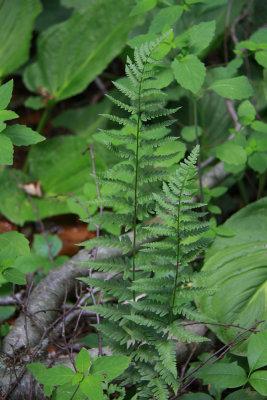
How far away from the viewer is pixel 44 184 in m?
2.76

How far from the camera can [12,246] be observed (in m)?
1.47

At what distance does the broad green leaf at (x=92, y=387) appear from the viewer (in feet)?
3.71

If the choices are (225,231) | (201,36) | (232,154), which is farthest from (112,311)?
(201,36)

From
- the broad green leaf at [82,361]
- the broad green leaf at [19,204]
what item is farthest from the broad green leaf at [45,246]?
the broad green leaf at [82,361]

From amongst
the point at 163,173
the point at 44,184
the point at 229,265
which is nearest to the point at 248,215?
the point at 229,265

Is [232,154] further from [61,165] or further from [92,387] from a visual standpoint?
[61,165]

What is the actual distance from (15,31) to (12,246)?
194 centimetres

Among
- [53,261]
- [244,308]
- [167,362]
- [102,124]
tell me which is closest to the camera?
[167,362]

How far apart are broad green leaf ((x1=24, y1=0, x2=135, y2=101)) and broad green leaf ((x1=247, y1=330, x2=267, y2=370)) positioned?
6.52 ft

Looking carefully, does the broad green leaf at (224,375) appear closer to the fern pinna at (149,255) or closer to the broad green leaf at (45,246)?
the fern pinna at (149,255)

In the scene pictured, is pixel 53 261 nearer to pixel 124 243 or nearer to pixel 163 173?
pixel 124 243

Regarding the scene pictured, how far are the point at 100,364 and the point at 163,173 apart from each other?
0.56 metres

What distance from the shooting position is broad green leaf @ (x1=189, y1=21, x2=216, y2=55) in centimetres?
175

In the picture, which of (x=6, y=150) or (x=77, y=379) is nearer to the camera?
(x=77, y=379)
